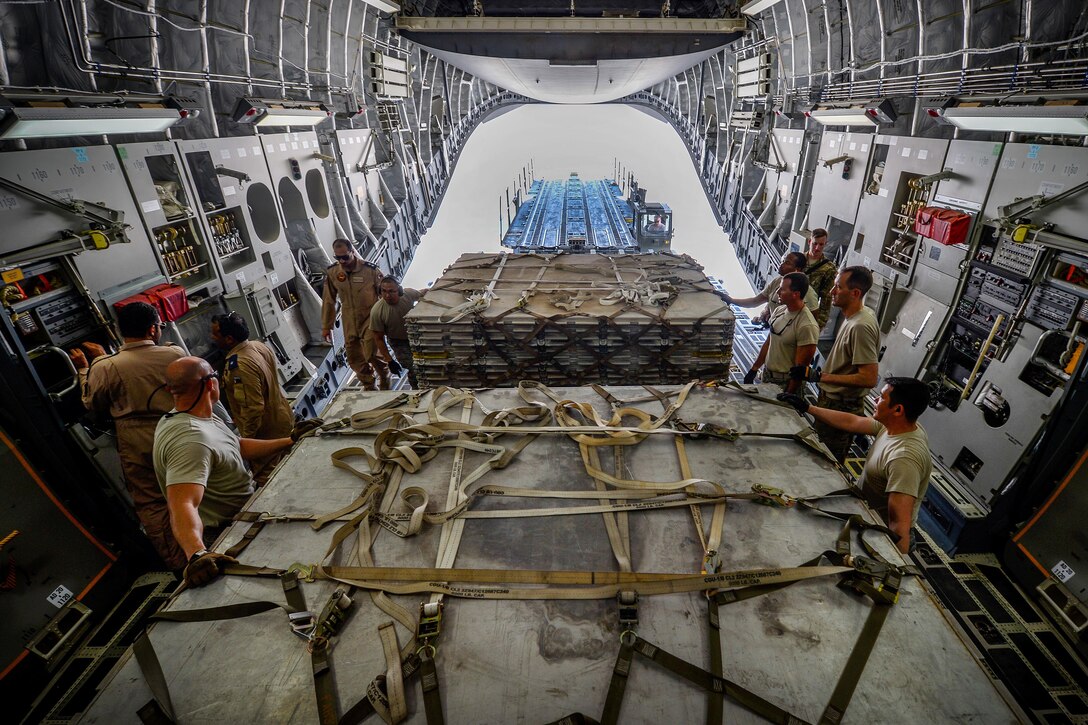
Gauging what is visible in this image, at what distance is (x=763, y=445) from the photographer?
9.13 feet

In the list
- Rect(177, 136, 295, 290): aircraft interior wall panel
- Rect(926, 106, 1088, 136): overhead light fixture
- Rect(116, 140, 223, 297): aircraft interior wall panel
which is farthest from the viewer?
Rect(177, 136, 295, 290): aircraft interior wall panel

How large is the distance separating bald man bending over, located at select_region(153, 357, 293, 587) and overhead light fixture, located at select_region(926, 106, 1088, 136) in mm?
6136

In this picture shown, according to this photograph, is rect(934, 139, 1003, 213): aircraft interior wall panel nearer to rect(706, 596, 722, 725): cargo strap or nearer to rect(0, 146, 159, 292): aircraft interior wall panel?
rect(706, 596, 722, 725): cargo strap

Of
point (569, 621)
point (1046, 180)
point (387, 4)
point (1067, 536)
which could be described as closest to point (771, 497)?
point (569, 621)

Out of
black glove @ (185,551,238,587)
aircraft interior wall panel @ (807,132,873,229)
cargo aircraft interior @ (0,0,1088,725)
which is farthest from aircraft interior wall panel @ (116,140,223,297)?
aircraft interior wall panel @ (807,132,873,229)

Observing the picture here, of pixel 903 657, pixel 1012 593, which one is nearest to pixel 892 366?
pixel 1012 593

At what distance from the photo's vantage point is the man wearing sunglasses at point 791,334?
4504mm

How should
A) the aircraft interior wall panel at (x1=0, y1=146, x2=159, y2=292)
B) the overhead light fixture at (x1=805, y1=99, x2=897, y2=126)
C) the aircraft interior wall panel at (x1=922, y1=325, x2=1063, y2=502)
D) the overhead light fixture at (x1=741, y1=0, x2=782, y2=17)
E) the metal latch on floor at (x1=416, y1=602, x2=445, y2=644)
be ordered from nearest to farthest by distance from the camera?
the metal latch on floor at (x1=416, y1=602, x2=445, y2=644) < the aircraft interior wall panel at (x1=0, y1=146, x2=159, y2=292) < the aircraft interior wall panel at (x1=922, y1=325, x2=1063, y2=502) < the overhead light fixture at (x1=805, y1=99, x2=897, y2=126) < the overhead light fixture at (x1=741, y1=0, x2=782, y2=17)

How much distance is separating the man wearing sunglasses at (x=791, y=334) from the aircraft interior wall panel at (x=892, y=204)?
2.59 meters

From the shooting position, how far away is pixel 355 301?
6.38 m

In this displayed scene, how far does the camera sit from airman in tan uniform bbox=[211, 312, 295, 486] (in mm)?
3855

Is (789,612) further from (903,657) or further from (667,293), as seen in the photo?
(667,293)

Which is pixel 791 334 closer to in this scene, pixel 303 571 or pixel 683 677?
pixel 683 677

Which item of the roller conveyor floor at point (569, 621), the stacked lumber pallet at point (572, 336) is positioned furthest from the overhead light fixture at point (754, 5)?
the roller conveyor floor at point (569, 621)
